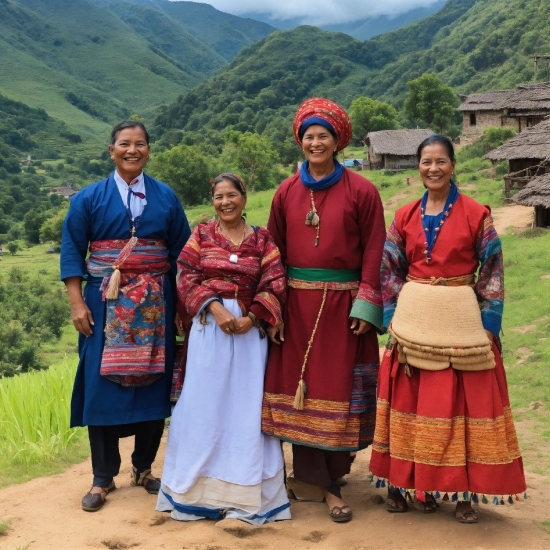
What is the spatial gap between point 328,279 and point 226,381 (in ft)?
2.44

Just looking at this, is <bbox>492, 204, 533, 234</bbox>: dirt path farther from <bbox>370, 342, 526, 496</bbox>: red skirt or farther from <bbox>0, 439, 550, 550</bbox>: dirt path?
<bbox>370, 342, 526, 496</bbox>: red skirt

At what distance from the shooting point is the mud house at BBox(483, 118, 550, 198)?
1895 centimetres

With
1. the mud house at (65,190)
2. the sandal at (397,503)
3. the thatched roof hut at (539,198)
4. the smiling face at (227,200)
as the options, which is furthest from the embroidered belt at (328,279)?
the mud house at (65,190)

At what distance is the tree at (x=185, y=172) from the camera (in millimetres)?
37531

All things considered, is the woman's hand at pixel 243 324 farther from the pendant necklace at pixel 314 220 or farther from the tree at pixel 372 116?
the tree at pixel 372 116

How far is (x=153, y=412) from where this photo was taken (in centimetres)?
377

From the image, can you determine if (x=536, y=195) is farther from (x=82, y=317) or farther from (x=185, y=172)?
(x=185, y=172)

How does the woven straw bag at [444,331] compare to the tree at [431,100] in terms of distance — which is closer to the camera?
the woven straw bag at [444,331]

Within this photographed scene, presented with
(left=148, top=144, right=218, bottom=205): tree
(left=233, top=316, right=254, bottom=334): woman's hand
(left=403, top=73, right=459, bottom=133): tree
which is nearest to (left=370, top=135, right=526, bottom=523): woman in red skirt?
(left=233, top=316, right=254, bottom=334): woman's hand

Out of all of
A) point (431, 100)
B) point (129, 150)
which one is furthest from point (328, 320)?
point (431, 100)

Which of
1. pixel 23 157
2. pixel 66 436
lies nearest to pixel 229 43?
pixel 23 157

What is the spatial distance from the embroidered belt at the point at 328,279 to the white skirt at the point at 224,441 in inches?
14.8

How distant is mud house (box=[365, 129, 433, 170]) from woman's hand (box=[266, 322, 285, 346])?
2904 cm

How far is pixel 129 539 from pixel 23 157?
71.4 meters
